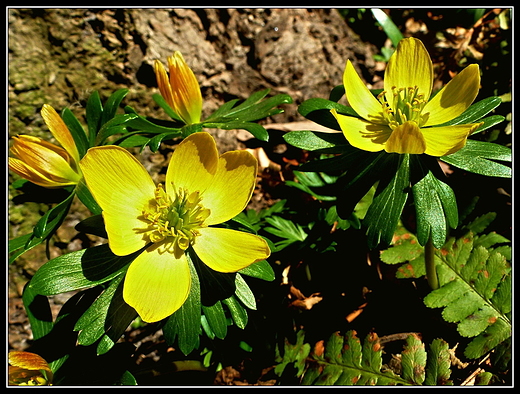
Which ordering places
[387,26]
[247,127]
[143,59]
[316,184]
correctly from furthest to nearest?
[387,26]
[143,59]
[316,184]
[247,127]

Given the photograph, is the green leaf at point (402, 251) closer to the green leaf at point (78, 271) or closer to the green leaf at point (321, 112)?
the green leaf at point (321, 112)

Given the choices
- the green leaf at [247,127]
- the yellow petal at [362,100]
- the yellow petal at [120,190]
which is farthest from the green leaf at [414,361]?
the yellow petal at [120,190]

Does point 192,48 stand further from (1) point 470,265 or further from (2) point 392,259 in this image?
(1) point 470,265

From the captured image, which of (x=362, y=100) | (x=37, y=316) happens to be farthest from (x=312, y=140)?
(x=37, y=316)

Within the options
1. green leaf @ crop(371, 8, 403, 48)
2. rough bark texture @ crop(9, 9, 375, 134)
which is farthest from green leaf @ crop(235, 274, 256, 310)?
green leaf @ crop(371, 8, 403, 48)

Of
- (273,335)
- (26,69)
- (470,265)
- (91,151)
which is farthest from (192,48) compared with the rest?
(470,265)

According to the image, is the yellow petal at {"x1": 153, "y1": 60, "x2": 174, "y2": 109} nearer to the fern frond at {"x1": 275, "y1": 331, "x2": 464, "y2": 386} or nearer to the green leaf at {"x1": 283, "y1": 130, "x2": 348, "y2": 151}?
the green leaf at {"x1": 283, "y1": 130, "x2": 348, "y2": 151}

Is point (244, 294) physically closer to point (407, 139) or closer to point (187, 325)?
point (187, 325)
